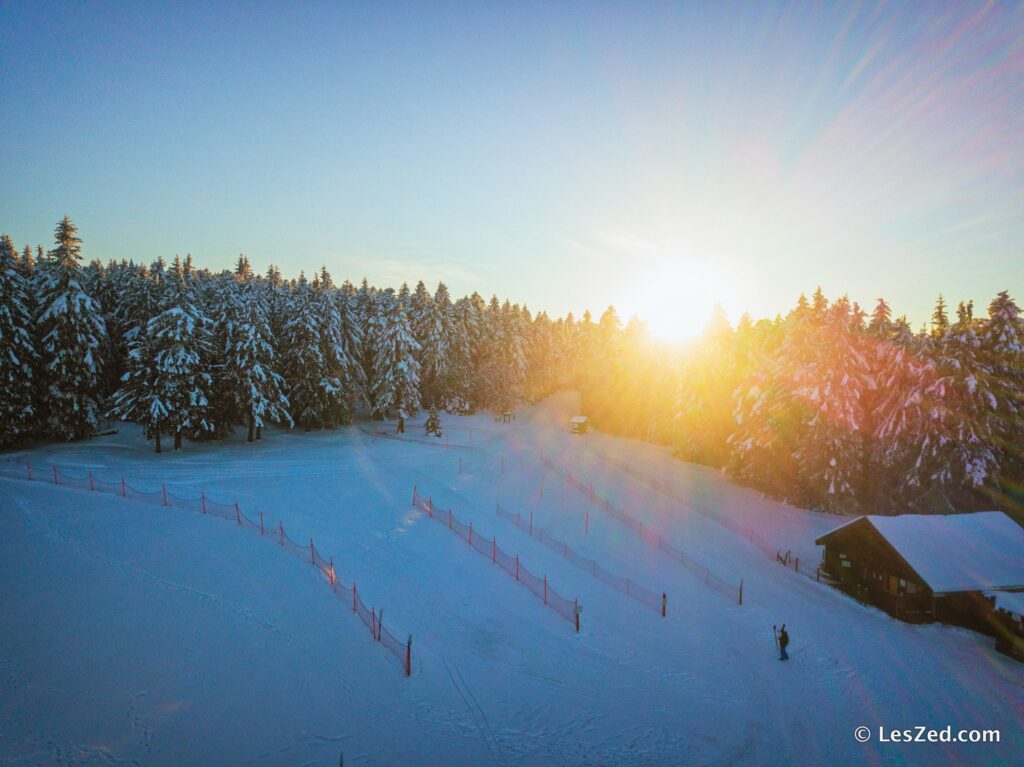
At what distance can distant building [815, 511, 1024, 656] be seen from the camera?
21.7 meters

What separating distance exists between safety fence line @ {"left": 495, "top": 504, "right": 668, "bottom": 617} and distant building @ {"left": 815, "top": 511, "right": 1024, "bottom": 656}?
1071 centimetres

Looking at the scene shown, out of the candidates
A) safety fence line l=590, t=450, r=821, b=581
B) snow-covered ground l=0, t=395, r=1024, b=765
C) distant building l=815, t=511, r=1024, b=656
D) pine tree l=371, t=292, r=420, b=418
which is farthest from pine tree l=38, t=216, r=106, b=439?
distant building l=815, t=511, r=1024, b=656

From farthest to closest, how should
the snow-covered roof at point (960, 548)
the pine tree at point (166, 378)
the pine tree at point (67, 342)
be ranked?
the pine tree at point (166, 378)
the pine tree at point (67, 342)
the snow-covered roof at point (960, 548)

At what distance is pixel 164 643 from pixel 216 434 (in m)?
30.7

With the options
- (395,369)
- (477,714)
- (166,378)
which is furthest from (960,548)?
(166,378)

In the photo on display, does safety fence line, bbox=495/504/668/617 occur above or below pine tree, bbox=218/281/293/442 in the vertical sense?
below

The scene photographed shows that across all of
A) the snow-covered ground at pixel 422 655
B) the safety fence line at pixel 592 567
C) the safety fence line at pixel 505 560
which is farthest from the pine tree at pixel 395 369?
the safety fence line at pixel 592 567

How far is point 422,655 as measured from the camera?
16234 mm

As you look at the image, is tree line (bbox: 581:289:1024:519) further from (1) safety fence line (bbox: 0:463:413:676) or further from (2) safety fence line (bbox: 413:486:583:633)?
(1) safety fence line (bbox: 0:463:413:676)

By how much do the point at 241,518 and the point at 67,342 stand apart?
21.6 metres

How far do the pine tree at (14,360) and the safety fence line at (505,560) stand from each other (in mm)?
26610

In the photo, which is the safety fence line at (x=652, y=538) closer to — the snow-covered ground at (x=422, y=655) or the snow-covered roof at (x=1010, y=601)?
the snow-covered ground at (x=422, y=655)

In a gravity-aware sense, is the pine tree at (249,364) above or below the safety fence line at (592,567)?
above

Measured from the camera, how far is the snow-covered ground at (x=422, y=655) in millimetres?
12656
